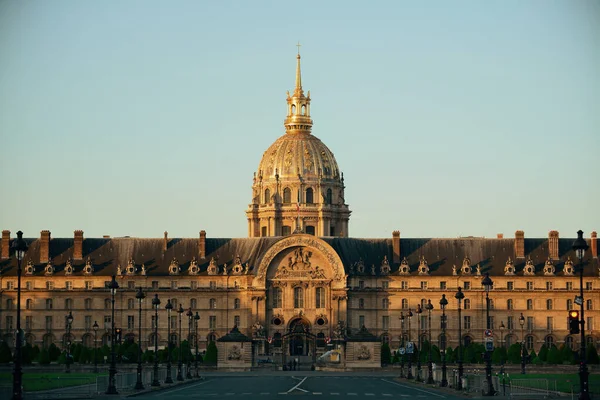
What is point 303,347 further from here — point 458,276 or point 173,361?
point 173,361

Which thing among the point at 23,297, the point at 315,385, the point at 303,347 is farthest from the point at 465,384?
the point at 23,297

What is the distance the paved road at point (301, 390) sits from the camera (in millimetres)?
80312

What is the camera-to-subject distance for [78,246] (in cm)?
17962

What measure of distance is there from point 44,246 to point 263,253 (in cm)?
2386

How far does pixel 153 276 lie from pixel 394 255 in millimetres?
26316

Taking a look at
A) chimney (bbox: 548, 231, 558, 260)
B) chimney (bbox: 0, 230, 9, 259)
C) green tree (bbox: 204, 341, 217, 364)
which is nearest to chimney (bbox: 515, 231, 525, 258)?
chimney (bbox: 548, 231, 558, 260)

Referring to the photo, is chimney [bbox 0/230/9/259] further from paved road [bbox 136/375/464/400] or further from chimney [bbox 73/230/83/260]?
paved road [bbox 136/375/464/400]

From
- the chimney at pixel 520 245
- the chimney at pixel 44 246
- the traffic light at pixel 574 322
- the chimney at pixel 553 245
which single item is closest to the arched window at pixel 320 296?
the chimney at pixel 520 245

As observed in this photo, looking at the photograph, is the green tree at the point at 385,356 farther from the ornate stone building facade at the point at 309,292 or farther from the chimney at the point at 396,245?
the chimney at the point at 396,245

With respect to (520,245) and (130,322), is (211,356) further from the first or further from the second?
(520,245)

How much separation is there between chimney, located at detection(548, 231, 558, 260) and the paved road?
7319 cm

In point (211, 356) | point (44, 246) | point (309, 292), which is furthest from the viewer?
point (44, 246)

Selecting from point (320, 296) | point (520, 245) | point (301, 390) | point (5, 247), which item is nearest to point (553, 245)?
point (520, 245)

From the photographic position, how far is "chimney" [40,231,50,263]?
178375 mm
